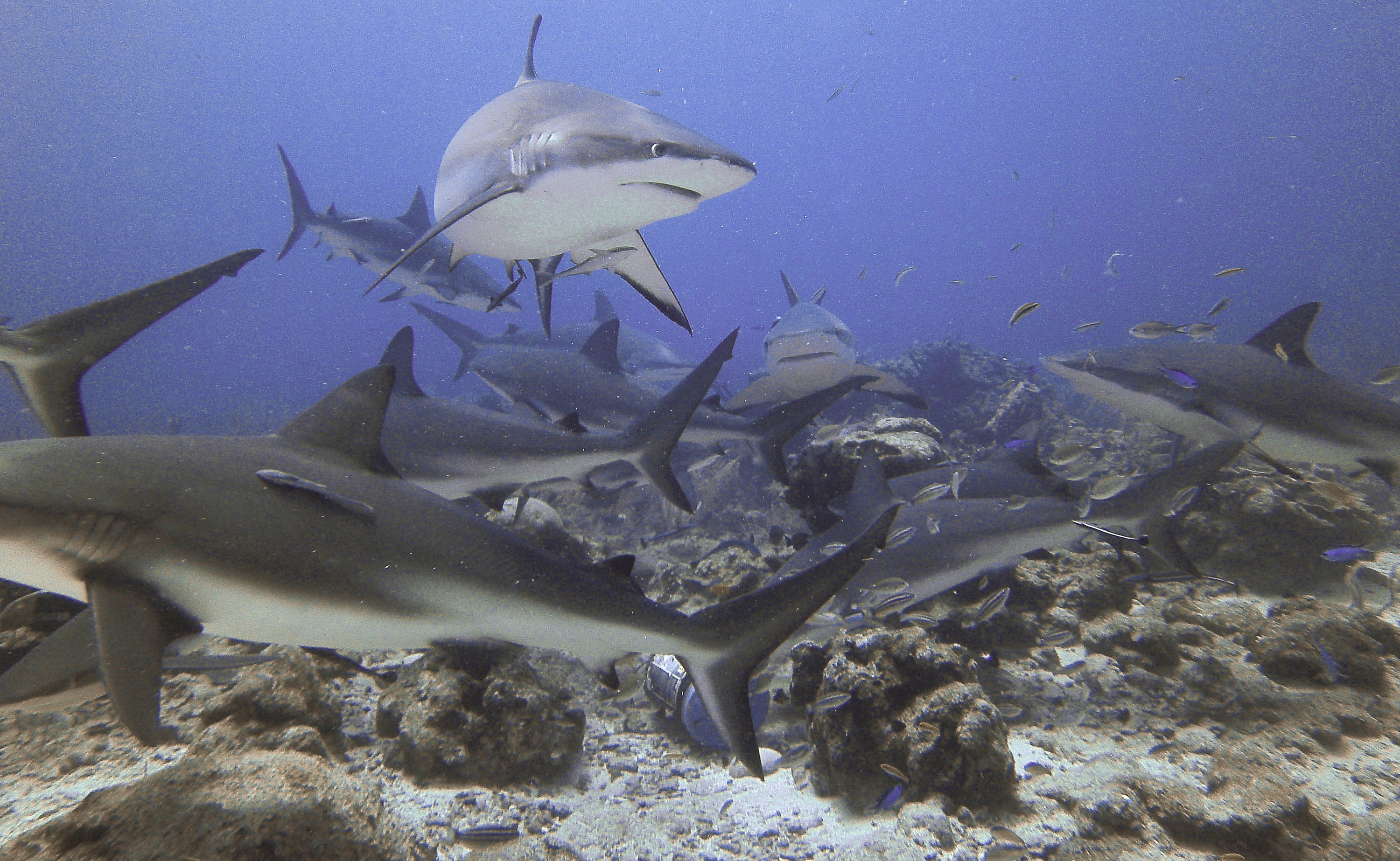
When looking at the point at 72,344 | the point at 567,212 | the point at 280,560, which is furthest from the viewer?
the point at 567,212

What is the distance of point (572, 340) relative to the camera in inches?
363

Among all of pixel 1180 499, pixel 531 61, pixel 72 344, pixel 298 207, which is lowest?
pixel 1180 499

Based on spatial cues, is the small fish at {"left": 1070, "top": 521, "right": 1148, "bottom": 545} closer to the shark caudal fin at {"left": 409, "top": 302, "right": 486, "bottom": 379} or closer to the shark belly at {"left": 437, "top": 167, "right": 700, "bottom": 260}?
the shark belly at {"left": 437, "top": 167, "right": 700, "bottom": 260}

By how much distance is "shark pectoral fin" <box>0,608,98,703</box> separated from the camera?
1276mm

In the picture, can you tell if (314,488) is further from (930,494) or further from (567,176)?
(930,494)

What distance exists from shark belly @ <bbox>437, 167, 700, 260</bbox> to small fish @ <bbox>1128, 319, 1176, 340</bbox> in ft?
20.7

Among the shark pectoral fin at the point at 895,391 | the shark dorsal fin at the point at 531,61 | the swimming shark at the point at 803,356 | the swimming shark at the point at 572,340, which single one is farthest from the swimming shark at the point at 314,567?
the swimming shark at the point at 803,356

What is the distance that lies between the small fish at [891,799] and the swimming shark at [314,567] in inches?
45.8

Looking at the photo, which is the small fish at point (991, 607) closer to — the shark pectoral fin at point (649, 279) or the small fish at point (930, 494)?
the small fish at point (930, 494)

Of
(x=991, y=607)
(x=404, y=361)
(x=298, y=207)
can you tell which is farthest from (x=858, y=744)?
(x=298, y=207)

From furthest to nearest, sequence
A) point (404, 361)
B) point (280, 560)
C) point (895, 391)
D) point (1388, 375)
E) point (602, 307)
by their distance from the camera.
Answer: point (602, 307)
point (895, 391)
point (1388, 375)
point (404, 361)
point (280, 560)

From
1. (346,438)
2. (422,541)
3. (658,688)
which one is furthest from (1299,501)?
(346,438)

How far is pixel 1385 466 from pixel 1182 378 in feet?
4.51

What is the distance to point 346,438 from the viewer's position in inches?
77.8
